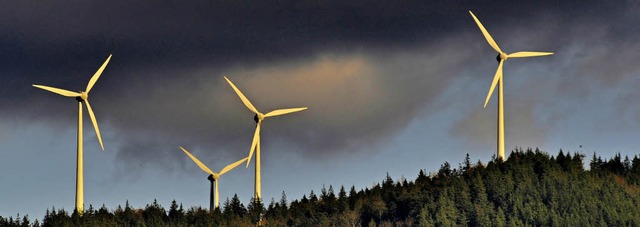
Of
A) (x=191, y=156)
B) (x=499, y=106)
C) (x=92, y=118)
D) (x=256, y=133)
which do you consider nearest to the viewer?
(x=92, y=118)

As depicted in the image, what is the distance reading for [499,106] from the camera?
541ft

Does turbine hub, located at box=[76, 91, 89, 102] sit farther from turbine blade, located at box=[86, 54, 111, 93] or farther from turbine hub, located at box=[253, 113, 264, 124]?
turbine hub, located at box=[253, 113, 264, 124]

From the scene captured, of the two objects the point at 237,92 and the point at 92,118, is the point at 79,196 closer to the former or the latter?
the point at 92,118

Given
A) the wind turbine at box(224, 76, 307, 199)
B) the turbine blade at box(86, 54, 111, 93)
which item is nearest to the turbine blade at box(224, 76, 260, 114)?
the wind turbine at box(224, 76, 307, 199)

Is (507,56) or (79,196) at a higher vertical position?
(507,56)

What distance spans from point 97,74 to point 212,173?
38515 mm

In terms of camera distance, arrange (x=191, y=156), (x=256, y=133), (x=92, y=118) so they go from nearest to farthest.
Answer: (x=92, y=118), (x=256, y=133), (x=191, y=156)

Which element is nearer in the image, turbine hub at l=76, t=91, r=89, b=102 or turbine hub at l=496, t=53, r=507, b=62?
turbine hub at l=76, t=91, r=89, b=102

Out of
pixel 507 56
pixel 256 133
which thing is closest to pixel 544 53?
pixel 507 56

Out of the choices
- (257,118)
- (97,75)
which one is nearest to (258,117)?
(257,118)

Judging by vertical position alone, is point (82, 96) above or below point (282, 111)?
below

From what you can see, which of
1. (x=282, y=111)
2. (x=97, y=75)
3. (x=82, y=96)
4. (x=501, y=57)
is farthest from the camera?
(x=282, y=111)

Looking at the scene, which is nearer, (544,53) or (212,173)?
(544,53)

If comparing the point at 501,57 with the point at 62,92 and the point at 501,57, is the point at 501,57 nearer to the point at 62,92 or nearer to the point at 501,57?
the point at 501,57
